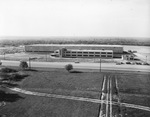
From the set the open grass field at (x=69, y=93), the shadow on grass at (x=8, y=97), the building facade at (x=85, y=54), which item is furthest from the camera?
the building facade at (x=85, y=54)

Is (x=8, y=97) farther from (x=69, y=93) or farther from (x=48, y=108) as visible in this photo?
(x=69, y=93)

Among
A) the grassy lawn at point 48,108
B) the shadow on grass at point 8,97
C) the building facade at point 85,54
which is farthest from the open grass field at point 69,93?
the building facade at point 85,54

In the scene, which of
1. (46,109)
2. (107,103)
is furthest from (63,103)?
(107,103)

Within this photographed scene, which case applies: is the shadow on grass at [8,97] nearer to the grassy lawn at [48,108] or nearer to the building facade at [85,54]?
the grassy lawn at [48,108]

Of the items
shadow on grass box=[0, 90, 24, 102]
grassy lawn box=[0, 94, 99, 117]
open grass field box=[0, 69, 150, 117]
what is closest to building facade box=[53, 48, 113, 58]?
open grass field box=[0, 69, 150, 117]

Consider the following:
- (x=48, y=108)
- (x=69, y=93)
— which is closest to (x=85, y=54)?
(x=69, y=93)

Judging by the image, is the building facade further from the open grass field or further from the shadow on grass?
the shadow on grass

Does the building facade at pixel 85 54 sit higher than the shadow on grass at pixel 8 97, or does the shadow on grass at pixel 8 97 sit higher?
the building facade at pixel 85 54

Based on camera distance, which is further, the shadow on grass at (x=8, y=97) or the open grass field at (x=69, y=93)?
the shadow on grass at (x=8, y=97)
